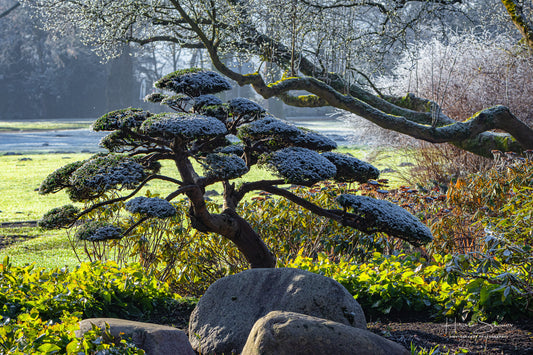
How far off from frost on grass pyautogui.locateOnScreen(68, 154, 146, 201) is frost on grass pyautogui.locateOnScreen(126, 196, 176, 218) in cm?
14

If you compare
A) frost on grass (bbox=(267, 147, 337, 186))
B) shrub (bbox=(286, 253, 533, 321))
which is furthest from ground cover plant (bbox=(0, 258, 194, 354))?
frost on grass (bbox=(267, 147, 337, 186))

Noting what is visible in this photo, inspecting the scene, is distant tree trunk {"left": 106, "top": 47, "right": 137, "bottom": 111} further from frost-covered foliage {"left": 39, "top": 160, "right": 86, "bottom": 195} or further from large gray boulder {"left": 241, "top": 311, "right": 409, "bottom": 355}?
large gray boulder {"left": 241, "top": 311, "right": 409, "bottom": 355}

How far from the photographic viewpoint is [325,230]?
641 centimetres

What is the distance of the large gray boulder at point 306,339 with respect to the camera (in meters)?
2.87

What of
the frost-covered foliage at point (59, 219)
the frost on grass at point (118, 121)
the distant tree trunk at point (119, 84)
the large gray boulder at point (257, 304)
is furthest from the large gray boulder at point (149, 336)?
the distant tree trunk at point (119, 84)

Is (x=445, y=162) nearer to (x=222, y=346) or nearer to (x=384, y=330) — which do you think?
(x=384, y=330)

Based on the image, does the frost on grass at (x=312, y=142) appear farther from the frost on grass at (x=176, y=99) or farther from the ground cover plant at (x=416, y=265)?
the ground cover plant at (x=416, y=265)

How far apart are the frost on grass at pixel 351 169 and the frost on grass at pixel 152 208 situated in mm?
1595

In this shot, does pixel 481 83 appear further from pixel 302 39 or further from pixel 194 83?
pixel 194 83

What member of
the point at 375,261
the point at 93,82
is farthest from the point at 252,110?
the point at 93,82

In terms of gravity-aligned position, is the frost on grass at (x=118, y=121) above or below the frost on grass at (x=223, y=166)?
above

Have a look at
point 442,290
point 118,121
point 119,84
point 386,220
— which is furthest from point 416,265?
point 119,84

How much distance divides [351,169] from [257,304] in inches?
57.9

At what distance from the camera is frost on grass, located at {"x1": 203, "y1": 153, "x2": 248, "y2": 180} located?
12.1 feet
